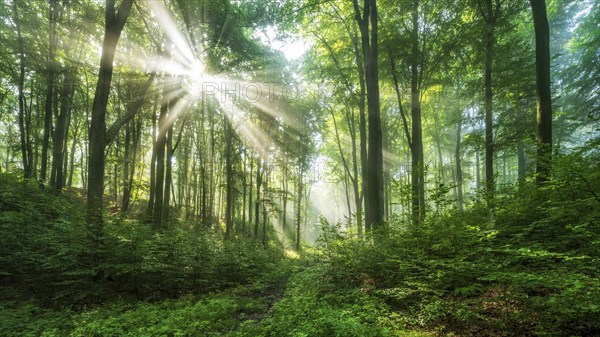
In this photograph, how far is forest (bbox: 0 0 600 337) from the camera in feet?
16.1

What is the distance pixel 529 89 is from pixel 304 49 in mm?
13589

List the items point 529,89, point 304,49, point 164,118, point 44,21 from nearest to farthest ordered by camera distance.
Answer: point 529,89 < point 164,118 < point 44,21 < point 304,49

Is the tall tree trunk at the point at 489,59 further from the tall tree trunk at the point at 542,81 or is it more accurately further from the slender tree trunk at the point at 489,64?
the tall tree trunk at the point at 542,81

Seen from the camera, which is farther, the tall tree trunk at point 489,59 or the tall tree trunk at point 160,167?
the tall tree trunk at point 160,167

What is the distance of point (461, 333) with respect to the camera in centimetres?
434

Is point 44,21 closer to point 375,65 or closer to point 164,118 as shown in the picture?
point 164,118

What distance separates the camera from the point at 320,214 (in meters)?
12.1

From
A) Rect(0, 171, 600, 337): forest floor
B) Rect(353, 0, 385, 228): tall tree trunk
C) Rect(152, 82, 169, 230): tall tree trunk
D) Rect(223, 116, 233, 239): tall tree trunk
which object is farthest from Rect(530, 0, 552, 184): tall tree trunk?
Rect(223, 116, 233, 239): tall tree trunk

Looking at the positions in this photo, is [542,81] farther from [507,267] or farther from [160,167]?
[160,167]

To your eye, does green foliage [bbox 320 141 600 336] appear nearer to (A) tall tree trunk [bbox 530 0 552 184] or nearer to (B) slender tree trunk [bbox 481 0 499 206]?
(A) tall tree trunk [bbox 530 0 552 184]

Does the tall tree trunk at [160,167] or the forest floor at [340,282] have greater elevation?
the tall tree trunk at [160,167]

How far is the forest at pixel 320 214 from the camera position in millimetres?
4902

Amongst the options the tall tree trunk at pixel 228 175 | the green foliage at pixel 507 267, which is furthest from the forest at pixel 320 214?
the tall tree trunk at pixel 228 175

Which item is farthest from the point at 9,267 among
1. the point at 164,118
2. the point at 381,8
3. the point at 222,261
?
the point at 381,8
